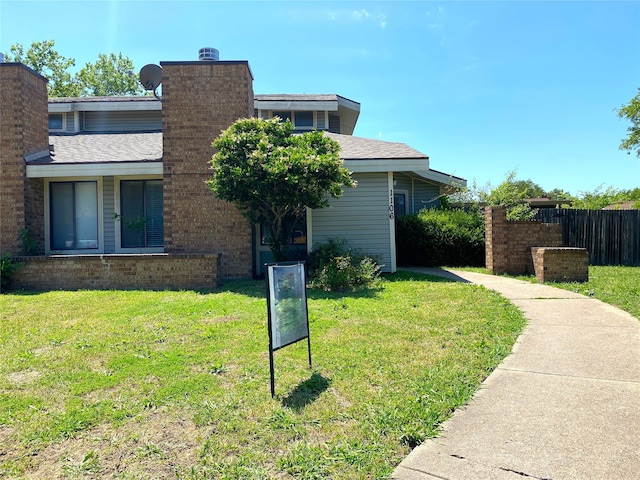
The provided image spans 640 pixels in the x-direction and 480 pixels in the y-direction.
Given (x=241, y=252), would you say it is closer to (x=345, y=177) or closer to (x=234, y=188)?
(x=234, y=188)

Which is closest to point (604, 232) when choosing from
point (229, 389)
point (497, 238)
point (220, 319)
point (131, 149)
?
point (497, 238)

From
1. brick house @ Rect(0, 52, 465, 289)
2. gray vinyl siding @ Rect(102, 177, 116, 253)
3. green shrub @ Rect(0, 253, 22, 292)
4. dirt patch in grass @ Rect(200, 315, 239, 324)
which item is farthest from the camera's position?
gray vinyl siding @ Rect(102, 177, 116, 253)

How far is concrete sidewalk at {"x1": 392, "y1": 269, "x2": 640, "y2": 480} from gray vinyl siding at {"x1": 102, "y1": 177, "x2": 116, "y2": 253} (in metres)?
10.9

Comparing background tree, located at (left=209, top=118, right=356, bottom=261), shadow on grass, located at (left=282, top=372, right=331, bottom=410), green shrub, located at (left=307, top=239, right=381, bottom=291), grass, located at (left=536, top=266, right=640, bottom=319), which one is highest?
background tree, located at (left=209, top=118, right=356, bottom=261)

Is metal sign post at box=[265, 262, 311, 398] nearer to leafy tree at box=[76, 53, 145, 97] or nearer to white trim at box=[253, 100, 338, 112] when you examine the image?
white trim at box=[253, 100, 338, 112]

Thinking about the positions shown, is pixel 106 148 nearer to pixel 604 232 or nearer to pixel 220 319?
pixel 220 319

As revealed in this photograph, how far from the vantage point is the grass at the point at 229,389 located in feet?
9.15

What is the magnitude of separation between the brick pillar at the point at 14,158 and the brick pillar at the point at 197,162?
374 cm

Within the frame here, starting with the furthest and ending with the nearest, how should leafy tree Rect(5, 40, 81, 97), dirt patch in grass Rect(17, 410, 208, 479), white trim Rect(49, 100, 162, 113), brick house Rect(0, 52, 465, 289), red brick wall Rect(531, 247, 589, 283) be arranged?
leafy tree Rect(5, 40, 81, 97)
white trim Rect(49, 100, 162, 113)
brick house Rect(0, 52, 465, 289)
red brick wall Rect(531, 247, 589, 283)
dirt patch in grass Rect(17, 410, 208, 479)

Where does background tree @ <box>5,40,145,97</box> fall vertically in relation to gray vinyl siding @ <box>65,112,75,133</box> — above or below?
above

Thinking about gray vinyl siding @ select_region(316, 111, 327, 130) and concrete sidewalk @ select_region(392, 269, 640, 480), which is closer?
concrete sidewalk @ select_region(392, 269, 640, 480)

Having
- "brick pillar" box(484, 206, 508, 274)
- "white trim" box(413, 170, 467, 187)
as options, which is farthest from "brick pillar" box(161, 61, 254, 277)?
"white trim" box(413, 170, 467, 187)

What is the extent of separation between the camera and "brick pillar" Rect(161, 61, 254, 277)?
11125 mm

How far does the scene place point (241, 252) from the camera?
1121 centimetres
